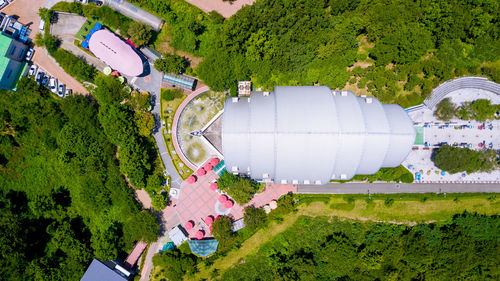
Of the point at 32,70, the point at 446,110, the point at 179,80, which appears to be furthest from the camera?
the point at 32,70

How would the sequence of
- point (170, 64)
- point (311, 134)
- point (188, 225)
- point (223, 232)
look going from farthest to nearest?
1. point (188, 225)
2. point (170, 64)
3. point (223, 232)
4. point (311, 134)

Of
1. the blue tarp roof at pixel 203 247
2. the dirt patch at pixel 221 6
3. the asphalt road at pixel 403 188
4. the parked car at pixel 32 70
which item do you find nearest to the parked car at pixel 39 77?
the parked car at pixel 32 70

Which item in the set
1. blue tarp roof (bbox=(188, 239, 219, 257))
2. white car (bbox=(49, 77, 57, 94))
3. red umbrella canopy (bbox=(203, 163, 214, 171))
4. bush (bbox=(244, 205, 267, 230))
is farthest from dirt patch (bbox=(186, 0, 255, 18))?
blue tarp roof (bbox=(188, 239, 219, 257))

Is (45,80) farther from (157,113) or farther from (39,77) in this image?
(157,113)

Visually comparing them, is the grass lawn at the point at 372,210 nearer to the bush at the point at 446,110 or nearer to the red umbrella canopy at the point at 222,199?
the red umbrella canopy at the point at 222,199

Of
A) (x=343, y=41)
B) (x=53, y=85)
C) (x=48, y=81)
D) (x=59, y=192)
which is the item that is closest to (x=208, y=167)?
(x=59, y=192)

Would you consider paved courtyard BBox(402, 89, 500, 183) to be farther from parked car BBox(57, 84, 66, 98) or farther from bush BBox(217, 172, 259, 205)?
parked car BBox(57, 84, 66, 98)
